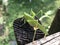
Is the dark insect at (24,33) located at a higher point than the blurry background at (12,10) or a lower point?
higher

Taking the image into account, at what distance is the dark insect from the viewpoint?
1917 millimetres

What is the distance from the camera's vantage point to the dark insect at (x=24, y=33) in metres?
1.92

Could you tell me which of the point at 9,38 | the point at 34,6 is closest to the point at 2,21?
the point at 9,38

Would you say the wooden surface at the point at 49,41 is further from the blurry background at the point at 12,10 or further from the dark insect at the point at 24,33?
the blurry background at the point at 12,10

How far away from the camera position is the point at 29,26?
6.76 ft

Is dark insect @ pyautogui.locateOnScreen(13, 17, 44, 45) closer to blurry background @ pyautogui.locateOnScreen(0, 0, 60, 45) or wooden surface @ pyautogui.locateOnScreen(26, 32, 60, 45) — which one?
wooden surface @ pyautogui.locateOnScreen(26, 32, 60, 45)

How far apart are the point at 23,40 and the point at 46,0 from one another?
2.58 meters

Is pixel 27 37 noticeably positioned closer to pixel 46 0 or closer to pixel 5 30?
pixel 5 30

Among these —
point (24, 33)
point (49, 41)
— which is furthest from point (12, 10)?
point (49, 41)

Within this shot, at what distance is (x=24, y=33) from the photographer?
1992mm

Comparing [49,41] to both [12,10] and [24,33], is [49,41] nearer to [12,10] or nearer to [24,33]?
[24,33]

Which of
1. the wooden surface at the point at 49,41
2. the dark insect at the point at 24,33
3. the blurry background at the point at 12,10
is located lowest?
the blurry background at the point at 12,10

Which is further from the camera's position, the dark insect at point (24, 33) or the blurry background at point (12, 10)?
the blurry background at point (12, 10)

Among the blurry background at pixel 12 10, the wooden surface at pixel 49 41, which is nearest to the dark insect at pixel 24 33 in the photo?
the wooden surface at pixel 49 41
